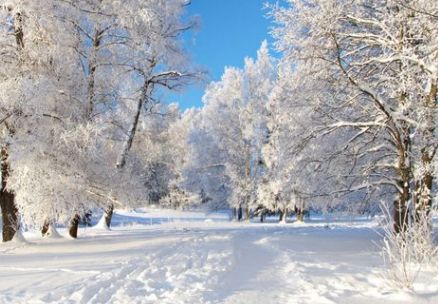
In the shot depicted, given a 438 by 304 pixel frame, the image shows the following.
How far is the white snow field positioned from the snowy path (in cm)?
1

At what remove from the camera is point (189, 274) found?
8047 mm

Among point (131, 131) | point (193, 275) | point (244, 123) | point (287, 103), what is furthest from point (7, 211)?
point (244, 123)

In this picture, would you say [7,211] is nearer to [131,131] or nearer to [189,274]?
[131,131]

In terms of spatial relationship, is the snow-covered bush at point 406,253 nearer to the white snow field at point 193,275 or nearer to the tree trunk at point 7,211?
the white snow field at point 193,275

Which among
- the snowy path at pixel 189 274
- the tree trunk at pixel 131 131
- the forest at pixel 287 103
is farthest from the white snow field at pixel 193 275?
the tree trunk at pixel 131 131

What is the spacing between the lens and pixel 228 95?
1406 inches

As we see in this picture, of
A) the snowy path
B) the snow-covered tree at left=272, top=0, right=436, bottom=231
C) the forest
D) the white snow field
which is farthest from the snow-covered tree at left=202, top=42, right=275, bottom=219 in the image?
the white snow field

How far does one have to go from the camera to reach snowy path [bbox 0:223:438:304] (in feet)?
20.5

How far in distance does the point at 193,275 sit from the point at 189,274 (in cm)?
11

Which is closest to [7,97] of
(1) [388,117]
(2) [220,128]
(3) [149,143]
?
(1) [388,117]

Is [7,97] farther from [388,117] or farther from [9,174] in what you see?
[388,117]

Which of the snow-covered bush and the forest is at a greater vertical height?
the forest

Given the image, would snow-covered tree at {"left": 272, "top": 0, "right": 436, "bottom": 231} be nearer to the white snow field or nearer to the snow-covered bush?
the white snow field

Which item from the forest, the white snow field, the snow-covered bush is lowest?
the white snow field
